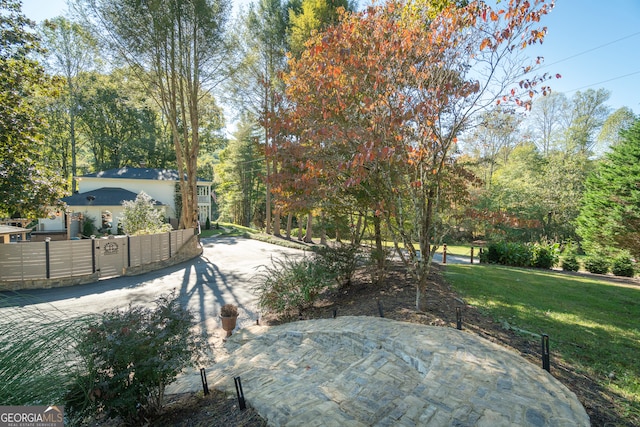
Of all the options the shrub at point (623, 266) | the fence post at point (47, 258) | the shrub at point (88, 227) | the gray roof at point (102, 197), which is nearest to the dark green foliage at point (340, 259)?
the fence post at point (47, 258)

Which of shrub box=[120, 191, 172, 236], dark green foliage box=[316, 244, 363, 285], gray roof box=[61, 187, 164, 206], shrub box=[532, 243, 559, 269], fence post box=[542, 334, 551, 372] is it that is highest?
gray roof box=[61, 187, 164, 206]

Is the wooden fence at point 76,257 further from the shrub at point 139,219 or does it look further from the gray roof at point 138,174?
the gray roof at point 138,174

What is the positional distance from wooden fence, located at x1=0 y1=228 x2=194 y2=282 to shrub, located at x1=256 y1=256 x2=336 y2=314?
7.65 metres

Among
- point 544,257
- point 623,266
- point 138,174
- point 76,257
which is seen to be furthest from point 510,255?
point 138,174

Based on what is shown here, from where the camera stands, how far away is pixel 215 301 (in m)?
7.96

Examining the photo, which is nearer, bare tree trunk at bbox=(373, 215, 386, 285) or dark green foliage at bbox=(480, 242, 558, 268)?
bare tree trunk at bbox=(373, 215, 386, 285)

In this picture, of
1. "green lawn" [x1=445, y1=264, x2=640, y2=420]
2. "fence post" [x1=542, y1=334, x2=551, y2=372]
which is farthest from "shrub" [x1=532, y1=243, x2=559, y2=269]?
"fence post" [x1=542, y1=334, x2=551, y2=372]

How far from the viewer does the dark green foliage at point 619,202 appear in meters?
9.70

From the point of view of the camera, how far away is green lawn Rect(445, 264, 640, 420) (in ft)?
10.3

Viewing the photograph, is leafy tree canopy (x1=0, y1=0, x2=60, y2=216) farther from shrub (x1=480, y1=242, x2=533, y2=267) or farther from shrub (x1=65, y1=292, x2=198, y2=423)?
shrub (x1=480, y1=242, x2=533, y2=267)

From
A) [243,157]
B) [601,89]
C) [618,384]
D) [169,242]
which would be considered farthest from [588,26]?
[243,157]

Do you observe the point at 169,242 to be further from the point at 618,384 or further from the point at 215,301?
the point at 618,384

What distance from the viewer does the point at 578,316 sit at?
484 cm

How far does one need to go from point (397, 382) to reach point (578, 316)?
418cm
